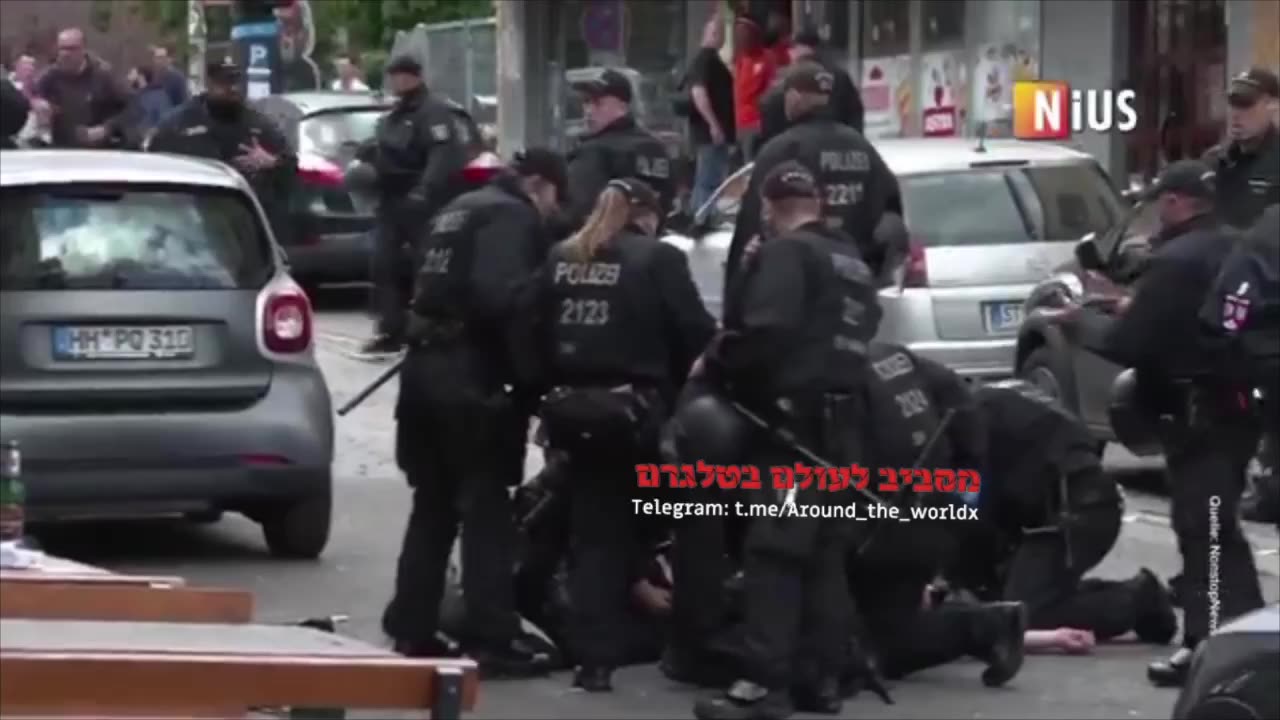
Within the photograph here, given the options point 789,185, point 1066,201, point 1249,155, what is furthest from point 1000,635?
point 1066,201

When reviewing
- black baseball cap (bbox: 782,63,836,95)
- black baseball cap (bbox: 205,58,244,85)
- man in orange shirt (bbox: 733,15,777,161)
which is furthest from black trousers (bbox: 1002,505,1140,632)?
man in orange shirt (bbox: 733,15,777,161)

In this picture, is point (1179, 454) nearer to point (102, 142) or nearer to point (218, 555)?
point (218, 555)

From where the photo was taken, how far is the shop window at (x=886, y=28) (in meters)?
26.4

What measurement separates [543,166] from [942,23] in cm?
1653

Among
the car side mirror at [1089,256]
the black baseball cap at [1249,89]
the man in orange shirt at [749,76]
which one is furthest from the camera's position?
the man in orange shirt at [749,76]

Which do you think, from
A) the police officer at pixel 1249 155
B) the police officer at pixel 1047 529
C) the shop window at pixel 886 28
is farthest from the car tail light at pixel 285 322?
the shop window at pixel 886 28

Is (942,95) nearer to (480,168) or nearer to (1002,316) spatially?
(1002,316)

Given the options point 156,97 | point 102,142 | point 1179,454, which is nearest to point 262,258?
point 1179,454

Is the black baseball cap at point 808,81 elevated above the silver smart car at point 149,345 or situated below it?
above

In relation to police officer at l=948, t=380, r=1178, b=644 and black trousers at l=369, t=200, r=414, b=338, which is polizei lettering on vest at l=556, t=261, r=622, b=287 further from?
black trousers at l=369, t=200, r=414, b=338

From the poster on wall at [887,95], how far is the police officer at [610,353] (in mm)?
16794

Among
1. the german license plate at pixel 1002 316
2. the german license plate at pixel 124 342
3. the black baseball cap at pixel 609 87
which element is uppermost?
the black baseball cap at pixel 609 87

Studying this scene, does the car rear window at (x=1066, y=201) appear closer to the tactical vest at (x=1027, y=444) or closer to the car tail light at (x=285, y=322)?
the car tail light at (x=285, y=322)

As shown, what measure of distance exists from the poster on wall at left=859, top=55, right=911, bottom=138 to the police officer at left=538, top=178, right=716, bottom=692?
1679cm
